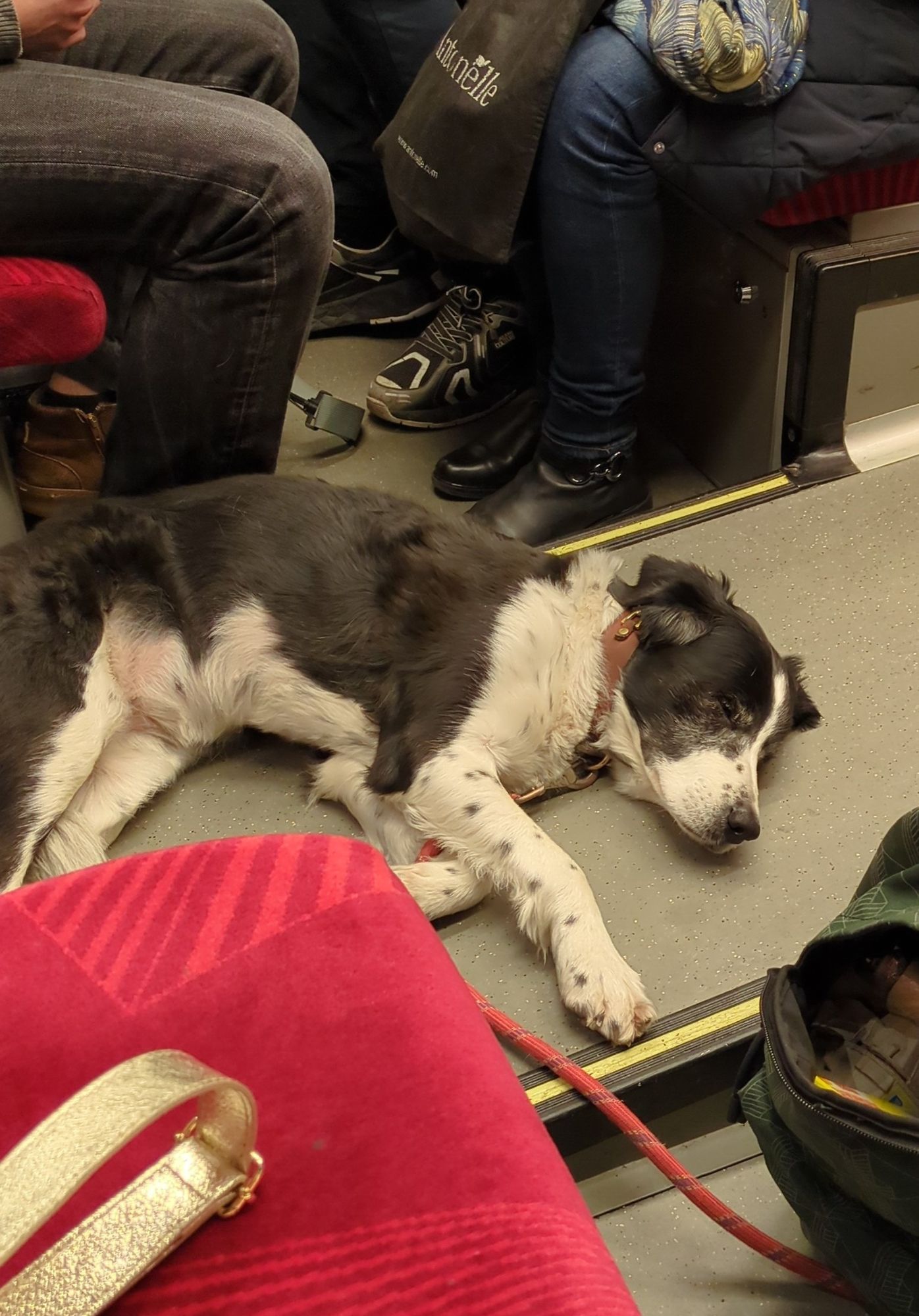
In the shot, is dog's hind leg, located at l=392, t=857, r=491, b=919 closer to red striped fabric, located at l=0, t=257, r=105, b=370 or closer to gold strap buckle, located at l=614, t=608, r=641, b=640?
gold strap buckle, located at l=614, t=608, r=641, b=640

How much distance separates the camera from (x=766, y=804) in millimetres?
2012

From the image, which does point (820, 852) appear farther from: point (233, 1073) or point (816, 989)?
point (233, 1073)

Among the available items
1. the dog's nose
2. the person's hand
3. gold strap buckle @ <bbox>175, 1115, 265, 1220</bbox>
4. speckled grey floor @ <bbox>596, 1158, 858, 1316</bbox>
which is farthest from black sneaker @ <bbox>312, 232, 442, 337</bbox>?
gold strap buckle @ <bbox>175, 1115, 265, 1220</bbox>

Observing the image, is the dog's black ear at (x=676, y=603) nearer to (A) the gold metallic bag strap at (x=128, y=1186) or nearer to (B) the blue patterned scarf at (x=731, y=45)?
(B) the blue patterned scarf at (x=731, y=45)

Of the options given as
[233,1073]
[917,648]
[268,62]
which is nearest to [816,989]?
[233,1073]

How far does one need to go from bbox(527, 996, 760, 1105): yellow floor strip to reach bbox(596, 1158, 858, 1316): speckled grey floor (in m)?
0.25

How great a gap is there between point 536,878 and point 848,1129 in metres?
0.74

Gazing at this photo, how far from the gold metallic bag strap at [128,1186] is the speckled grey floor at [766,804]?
0.92 meters

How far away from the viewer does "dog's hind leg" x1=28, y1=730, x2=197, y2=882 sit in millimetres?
1927

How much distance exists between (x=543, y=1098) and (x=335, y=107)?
10.7 ft

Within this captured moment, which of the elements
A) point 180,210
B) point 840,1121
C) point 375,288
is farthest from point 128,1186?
point 375,288

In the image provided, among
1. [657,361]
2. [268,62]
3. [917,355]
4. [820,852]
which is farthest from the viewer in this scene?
[657,361]

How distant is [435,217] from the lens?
101 inches

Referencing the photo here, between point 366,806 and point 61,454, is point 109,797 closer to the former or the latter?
point 366,806
